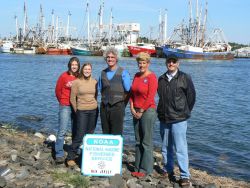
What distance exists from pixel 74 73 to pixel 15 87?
22.8 m

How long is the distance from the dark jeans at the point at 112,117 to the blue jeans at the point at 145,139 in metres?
0.27

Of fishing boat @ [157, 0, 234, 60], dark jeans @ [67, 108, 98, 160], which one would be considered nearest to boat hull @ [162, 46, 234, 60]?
fishing boat @ [157, 0, 234, 60]

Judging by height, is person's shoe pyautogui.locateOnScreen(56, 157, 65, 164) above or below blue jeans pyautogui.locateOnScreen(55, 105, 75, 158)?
below

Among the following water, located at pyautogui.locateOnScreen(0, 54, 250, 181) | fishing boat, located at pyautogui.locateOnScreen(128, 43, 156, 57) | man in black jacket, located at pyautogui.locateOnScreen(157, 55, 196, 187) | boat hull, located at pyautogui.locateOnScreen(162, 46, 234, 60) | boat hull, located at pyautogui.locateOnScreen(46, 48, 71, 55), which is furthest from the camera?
boat hull, located at pyautogui.locateOnScreen(46, 48, 71, 55)

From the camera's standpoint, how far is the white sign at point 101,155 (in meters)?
7.16

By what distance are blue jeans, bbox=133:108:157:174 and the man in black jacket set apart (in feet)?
0.80

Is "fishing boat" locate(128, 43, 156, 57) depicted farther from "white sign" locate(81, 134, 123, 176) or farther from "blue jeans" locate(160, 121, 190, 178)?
"white sign" locate(81, 134, 123, 176)

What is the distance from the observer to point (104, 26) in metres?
106

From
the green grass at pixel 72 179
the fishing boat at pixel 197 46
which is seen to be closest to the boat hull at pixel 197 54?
the fishing boat at pixel 197 46

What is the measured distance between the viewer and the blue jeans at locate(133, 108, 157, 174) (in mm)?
7035

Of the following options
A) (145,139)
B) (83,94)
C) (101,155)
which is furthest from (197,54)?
(101,155)

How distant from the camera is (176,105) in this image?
6.94 metres

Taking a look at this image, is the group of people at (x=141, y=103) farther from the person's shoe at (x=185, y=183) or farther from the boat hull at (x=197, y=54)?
the boat hull at (x=197, y=54)

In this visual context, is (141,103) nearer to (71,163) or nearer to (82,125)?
(82,125)
